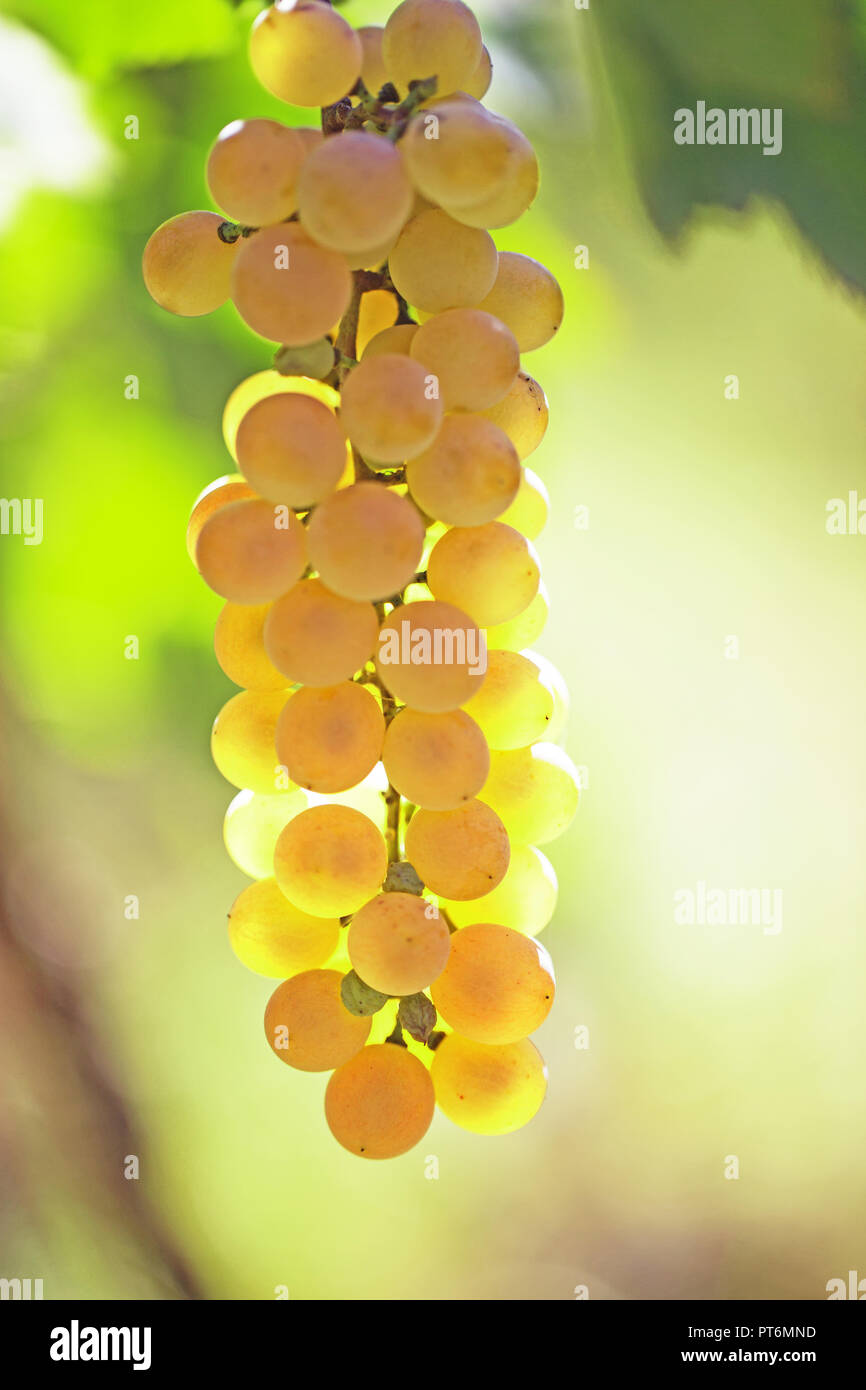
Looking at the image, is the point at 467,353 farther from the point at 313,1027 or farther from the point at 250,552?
the point at 313,1027

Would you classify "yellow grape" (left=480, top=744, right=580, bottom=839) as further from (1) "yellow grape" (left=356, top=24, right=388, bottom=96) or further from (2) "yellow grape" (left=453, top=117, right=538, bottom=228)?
(1) "yellow grape" (left=356, top=24, right=388, bottom=96)

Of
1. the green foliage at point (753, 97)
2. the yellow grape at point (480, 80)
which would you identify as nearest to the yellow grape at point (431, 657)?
the yellow grape at point (480, 80)

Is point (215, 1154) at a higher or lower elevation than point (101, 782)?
lower

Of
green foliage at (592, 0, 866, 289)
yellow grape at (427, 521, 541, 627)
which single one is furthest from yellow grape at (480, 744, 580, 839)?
green foliage at (592, 0, 866, 289)

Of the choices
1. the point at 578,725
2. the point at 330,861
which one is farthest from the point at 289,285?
the point at 578,725

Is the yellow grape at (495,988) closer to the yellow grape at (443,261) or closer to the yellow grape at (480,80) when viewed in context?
the yellow grape at (443,261)
